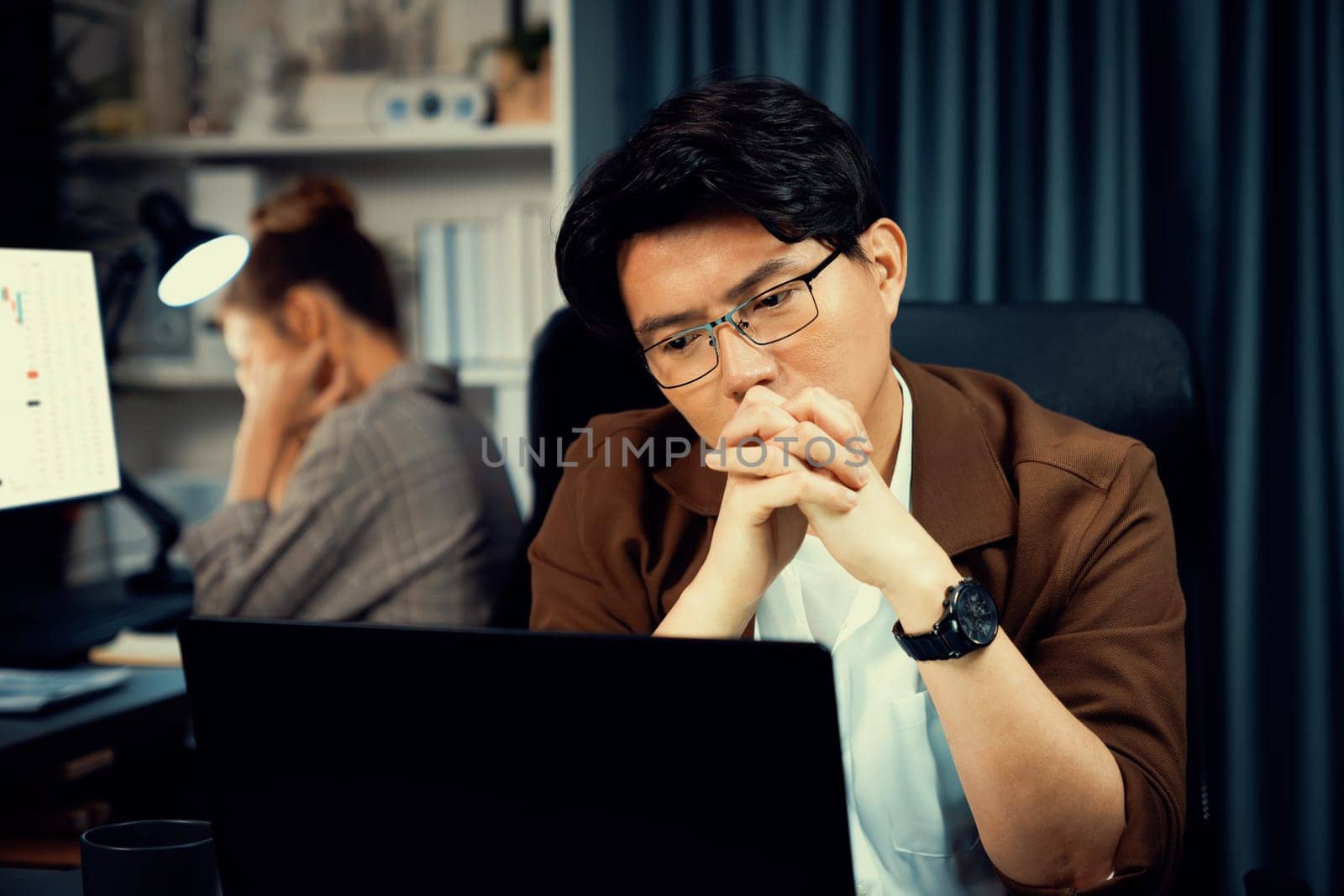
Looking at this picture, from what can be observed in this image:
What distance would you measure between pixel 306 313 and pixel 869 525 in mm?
1409

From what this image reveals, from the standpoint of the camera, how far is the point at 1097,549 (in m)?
0.98

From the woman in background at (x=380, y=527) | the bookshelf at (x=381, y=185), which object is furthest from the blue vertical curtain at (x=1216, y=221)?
the woman in background at (x=380, y=527)

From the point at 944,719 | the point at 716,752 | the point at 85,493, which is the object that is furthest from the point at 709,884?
the point at 85,493

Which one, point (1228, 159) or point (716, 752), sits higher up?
point (1228, 159)

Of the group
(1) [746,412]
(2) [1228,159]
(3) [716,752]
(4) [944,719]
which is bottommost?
(4) [944,719]

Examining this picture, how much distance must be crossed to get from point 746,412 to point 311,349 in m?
1.33

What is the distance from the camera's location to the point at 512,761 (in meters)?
0.56

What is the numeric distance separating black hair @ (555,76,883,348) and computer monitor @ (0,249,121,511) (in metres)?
0.71

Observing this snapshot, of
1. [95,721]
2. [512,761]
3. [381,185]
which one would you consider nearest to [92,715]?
[95,721]

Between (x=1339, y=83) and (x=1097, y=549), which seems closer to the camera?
(x=1097, y=549)

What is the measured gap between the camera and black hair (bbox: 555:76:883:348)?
0.96 meters

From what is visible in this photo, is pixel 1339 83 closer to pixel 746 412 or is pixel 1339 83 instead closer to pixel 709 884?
pixel 746 412

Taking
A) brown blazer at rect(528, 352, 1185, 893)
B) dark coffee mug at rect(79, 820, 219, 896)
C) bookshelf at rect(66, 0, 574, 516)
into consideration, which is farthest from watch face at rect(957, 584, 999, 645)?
bookshelf at rect(66, 0, 574, 516)

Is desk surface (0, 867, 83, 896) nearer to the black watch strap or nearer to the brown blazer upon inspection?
the brown blazer
